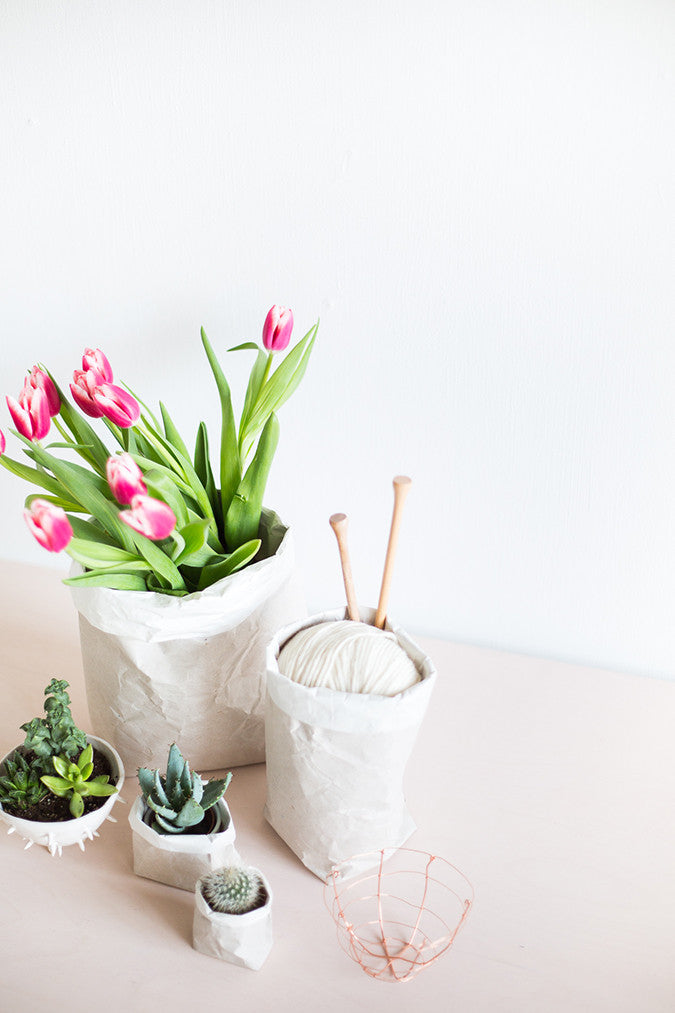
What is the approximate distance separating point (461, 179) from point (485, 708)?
47 centimetres

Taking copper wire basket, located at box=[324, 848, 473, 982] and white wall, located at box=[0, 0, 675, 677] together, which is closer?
copper wire basket, located at box=[324, 848, 473, 982]

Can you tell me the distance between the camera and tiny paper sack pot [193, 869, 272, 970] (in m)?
0.55

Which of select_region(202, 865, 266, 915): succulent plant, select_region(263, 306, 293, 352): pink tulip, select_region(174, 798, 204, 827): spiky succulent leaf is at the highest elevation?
select_region(263, 306, 293, 352): pink tulip

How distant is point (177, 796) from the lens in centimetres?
61

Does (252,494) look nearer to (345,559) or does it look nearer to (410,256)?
(345,559)

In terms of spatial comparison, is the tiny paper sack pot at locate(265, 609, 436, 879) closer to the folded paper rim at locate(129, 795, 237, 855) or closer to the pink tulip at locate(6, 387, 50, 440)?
the folded paper rim at locate(129, 795, 237, 855)

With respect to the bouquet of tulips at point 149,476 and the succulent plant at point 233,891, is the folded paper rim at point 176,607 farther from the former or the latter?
the succulent plant at point 233,891

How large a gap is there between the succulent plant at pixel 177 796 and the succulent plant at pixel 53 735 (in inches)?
2.7

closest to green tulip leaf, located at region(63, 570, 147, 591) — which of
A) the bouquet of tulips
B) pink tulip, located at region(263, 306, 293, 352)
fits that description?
the bouquet of tulips

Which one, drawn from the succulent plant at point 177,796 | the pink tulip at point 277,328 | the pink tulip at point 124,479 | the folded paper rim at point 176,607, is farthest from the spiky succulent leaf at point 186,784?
the pink tulip at point 277,328

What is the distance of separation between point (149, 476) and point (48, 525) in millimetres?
108

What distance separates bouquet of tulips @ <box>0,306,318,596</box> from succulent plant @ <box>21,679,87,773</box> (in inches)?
3.7

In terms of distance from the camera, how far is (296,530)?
3.01 feet

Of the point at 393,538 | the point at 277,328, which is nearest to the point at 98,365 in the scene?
the point at 277,328
